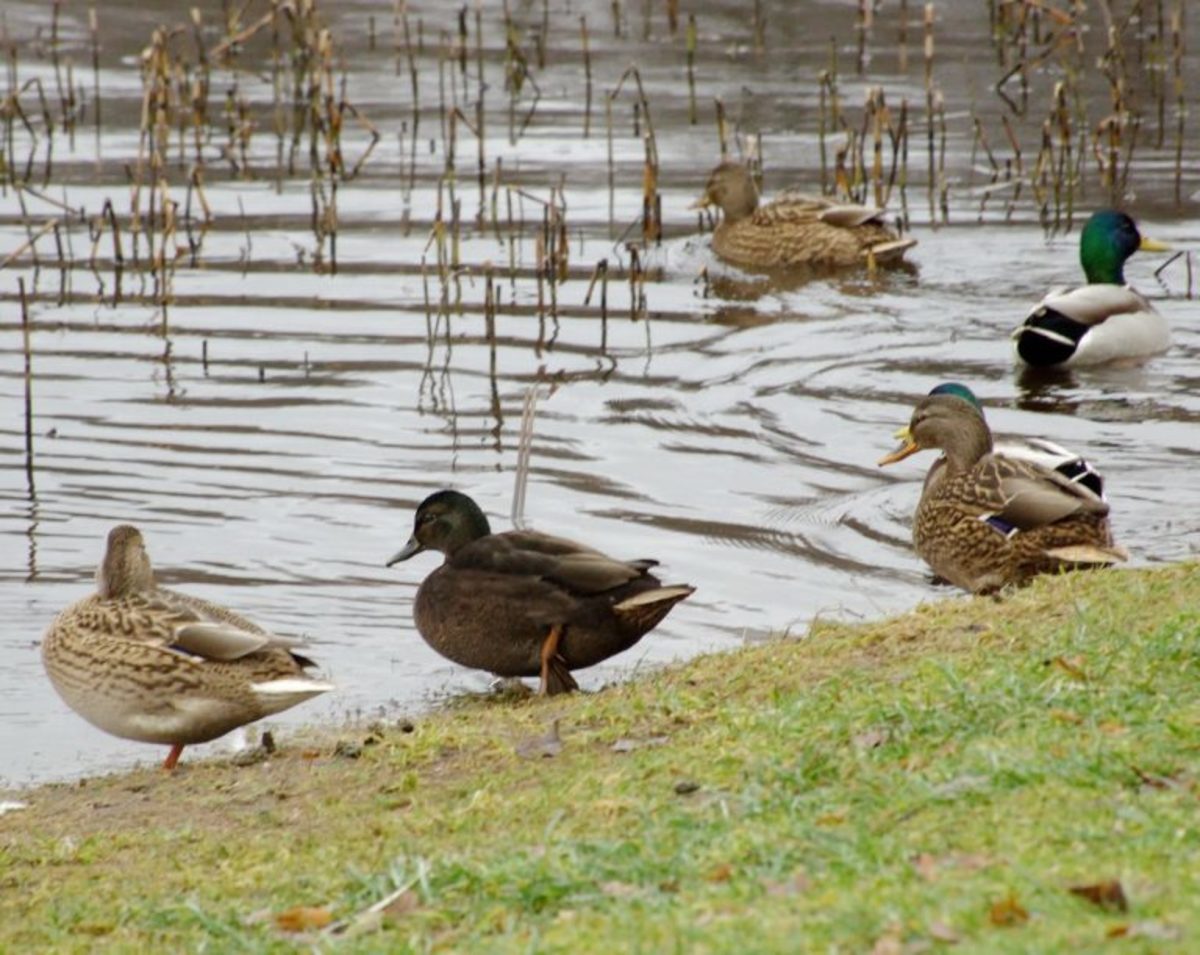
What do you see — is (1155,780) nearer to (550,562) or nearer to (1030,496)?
(550,562)

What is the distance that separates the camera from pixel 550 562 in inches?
321

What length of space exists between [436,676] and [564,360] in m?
5.21

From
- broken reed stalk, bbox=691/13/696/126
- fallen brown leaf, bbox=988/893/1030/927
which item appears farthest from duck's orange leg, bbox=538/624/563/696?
broken reed stalk, bbox=691/13/696/126

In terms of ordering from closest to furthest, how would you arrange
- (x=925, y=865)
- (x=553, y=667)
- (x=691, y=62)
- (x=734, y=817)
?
(x=925, y=865) → (x=734, y=817) → (x=553, y=667) → (x=691, y=62)

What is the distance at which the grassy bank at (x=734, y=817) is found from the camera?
4.37m

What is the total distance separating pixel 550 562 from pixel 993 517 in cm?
199

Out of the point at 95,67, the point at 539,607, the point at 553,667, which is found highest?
the point at 95,67

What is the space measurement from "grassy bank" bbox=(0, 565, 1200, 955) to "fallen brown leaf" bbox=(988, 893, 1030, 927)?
0.04 feet

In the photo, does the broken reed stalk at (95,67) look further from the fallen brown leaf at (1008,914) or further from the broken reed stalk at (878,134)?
the fallen brown leaf at (1008,914)

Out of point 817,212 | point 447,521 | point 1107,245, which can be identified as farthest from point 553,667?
point 817,212

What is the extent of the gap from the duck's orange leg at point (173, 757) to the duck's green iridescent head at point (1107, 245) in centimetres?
917

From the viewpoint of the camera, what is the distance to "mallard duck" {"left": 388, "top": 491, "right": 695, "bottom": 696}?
807 cm

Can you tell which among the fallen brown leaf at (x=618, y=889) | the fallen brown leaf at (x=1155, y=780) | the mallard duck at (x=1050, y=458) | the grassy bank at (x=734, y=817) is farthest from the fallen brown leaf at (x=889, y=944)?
the mallard duck at (x=1050, y=458)

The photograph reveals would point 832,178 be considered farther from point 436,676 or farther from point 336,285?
point 436,676
